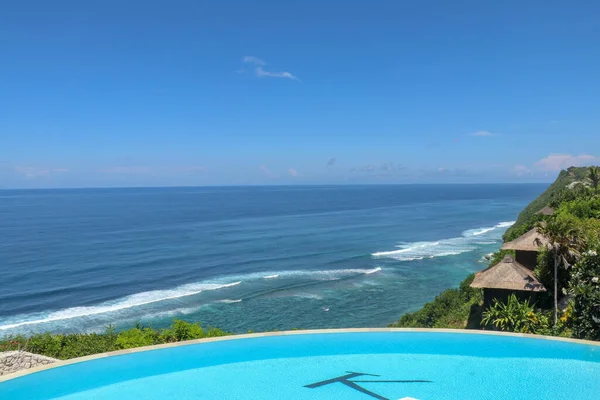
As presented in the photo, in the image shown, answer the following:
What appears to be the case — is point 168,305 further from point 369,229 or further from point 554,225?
point 369,229

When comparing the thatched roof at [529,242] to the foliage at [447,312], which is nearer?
the thatched roof at [529,242]

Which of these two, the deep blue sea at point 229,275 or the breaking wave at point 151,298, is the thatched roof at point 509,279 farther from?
the breaking wave at point 151,298

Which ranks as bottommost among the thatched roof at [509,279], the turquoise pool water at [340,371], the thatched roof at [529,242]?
the turquoise pool water at [340,371]

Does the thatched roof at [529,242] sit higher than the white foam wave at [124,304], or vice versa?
the thatched roof at [529,242]

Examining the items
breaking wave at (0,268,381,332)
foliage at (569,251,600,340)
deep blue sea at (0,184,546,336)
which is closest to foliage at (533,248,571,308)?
foliage at (569,251,600,340)

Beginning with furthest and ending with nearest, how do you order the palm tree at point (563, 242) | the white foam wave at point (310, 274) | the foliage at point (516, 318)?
1. the white foam wave at point (310, 274)
2. the palm tree at point (563, 242)
3. the foliage at point (516, 318)

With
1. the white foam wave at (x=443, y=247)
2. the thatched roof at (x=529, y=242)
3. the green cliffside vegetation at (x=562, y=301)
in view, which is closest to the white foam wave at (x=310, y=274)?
the white foam wave at (x=443, y=247)

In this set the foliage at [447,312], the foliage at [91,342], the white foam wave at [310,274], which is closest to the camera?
the foliage at [91,342]

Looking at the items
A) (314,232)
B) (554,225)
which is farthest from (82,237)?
(554,225)

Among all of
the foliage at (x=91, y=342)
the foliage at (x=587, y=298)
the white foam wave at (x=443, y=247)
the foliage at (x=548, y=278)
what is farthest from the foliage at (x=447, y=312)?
the white foam wave at (x=443, y=247)
